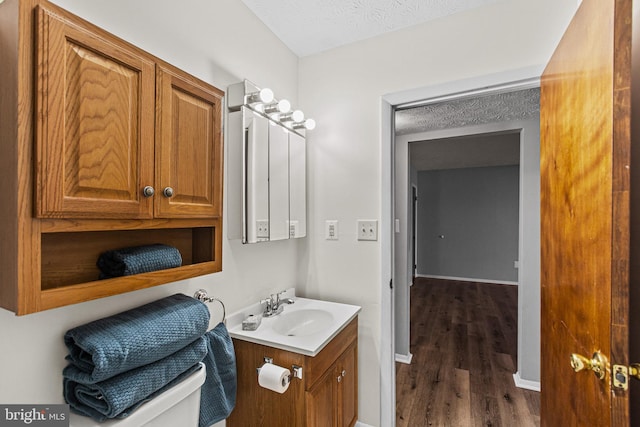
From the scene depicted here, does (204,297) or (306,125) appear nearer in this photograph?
(204,297)

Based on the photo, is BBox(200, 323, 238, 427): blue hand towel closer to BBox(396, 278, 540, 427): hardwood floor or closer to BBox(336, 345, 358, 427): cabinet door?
BBox(336, 345, 358, 427): cabinet door

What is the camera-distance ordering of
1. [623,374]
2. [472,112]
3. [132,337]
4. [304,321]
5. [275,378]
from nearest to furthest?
1. [623,374]
2. [132,337]
3. [275,378]
4. [304,321]
5. [472,112]

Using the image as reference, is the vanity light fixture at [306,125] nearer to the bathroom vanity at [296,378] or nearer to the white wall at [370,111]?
the white wall at [370,111]

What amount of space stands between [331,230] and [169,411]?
1.21 metres

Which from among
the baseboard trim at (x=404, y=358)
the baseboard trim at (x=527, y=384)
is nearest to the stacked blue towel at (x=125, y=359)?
the baseboard trim at (x=404, y=358)

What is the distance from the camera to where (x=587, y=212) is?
0.87m

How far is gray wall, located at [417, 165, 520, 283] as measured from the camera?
558 centimetres

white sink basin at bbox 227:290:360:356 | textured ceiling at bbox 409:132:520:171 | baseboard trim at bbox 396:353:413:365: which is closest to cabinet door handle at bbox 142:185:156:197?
white sink basin at bbox 227:290:360:356

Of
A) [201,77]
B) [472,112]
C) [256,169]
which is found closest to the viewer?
[201,77]

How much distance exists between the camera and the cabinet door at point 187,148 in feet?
3.00

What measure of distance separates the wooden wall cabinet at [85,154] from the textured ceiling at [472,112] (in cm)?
169

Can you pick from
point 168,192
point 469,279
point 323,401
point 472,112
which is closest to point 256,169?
point 168,192

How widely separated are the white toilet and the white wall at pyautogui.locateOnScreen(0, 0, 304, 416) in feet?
0.60

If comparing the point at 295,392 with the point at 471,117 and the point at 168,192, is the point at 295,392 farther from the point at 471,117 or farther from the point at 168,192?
the point at 471,117
